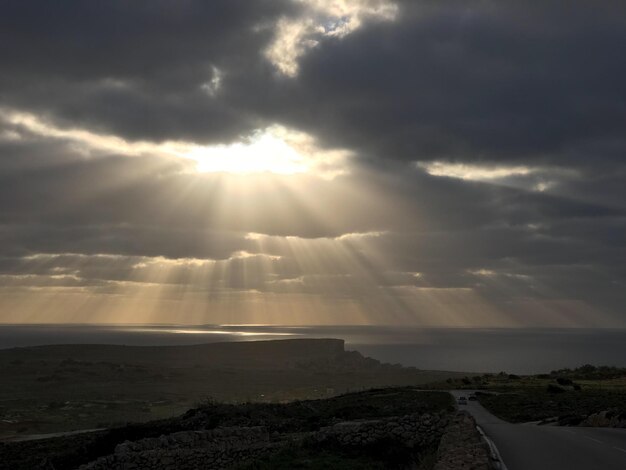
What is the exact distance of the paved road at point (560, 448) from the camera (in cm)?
1583

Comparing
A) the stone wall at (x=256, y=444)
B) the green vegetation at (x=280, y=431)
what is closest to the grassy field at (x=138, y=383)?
the green vegetation at (x=280, y=431)

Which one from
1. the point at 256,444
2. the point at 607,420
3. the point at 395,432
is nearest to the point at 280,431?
the point at 256,444

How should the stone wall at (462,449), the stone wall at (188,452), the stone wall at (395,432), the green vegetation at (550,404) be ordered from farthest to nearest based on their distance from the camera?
the green vegetation at (550,404)
the stone wall at (188,452)
the stone wall at (395,432)
the stone wall at (462,449)

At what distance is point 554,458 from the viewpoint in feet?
55.5

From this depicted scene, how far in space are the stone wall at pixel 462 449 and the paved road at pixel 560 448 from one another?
2.66 ft

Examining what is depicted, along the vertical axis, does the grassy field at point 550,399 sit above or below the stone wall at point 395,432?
below

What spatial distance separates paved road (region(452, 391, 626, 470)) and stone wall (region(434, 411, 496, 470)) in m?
0.81

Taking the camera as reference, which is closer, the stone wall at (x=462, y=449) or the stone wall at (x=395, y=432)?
the stone wall at (x=462, y=449)

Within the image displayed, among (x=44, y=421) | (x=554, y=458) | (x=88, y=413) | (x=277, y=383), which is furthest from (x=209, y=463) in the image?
(x=277, y=383)

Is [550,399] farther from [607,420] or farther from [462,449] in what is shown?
[462,449]

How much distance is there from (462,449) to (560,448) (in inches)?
187

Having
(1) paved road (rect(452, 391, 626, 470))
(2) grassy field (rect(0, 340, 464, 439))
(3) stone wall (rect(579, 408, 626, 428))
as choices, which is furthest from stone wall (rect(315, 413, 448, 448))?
(2) grassy field (rect(0, 340, 464, 439))

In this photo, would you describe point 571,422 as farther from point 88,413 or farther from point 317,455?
point 88,413

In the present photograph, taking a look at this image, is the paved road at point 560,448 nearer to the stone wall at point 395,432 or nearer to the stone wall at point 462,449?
the stone wall at point 462,449
